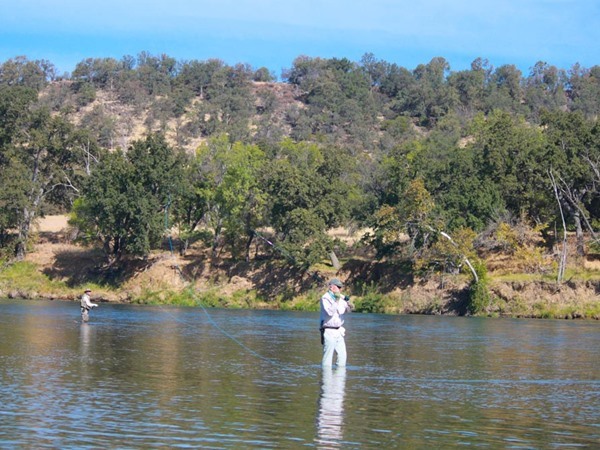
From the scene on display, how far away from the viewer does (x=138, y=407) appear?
1839cm

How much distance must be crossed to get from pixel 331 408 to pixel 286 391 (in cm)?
248

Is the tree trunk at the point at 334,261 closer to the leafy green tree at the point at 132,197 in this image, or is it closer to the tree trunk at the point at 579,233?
the leafy green tree at the point at 132,197

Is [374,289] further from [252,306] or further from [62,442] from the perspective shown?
[62,442]

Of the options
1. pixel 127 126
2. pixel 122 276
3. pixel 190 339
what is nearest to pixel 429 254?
pixel 122 276

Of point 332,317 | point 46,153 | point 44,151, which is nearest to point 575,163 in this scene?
point 44,151

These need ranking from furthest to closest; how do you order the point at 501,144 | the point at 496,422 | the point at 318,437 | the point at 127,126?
1. the point at 127,126
2. the point at 501,144
3. the point at 496,422
4. the point at 318,437

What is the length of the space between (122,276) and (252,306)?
12.0 meters

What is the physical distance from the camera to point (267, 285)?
70.8 meters

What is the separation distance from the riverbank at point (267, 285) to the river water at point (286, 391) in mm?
22324

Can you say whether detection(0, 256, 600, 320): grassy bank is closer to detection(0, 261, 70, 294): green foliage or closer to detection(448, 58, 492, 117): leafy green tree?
detection(0, 261, 70, 294): green foliage

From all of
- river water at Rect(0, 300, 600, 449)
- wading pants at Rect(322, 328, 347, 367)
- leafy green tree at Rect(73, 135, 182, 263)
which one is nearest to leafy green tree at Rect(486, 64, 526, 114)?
leafy green tree at Rect(73, 135, 182, 263)

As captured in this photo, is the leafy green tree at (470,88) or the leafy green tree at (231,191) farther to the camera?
the leafy green tree at (470,88)

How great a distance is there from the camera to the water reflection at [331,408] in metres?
15.8

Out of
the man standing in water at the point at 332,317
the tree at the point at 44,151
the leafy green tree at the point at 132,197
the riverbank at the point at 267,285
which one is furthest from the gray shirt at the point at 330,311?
the tree at the point at 44,151
